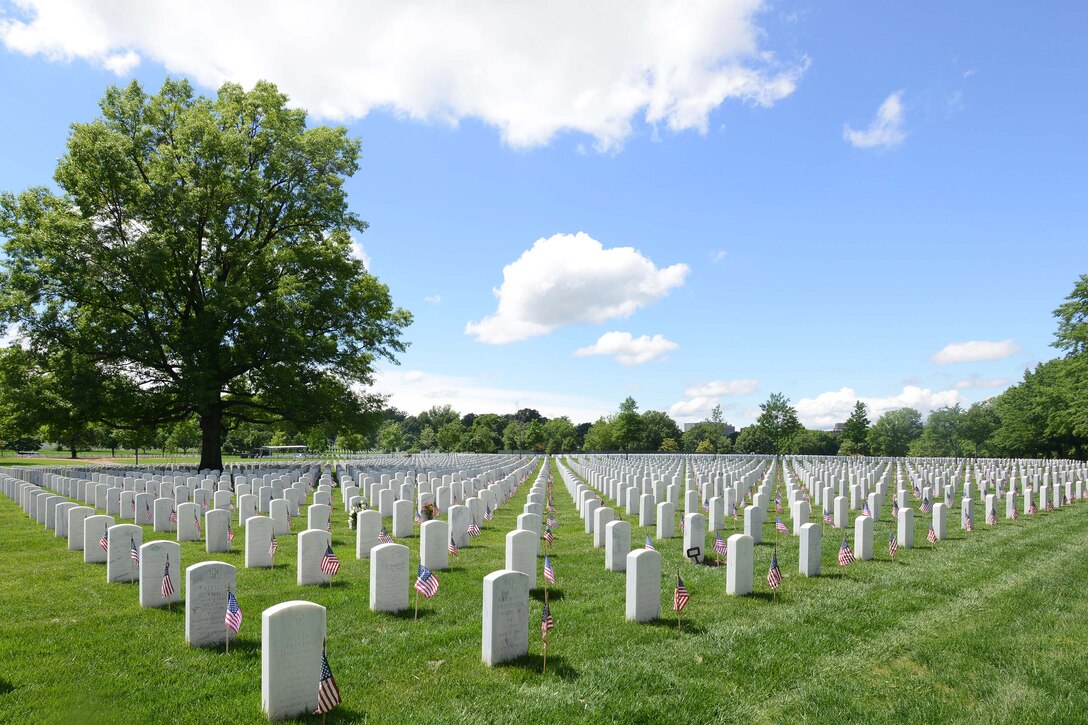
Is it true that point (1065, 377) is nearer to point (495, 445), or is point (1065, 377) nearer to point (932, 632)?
point (932, 632)

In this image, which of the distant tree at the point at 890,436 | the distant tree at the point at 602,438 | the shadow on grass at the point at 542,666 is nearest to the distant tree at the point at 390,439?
the distant tree at the point at 602,438

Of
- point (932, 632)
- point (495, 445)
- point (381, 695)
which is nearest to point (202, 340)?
point (381, 695)

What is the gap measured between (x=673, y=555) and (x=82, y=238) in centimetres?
2692

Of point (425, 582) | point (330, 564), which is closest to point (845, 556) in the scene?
point (425, 582)

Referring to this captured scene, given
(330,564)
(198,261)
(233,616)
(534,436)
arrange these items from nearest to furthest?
1. (233,616)
2. (330,564)
3. (198,261)
4. (534,436)

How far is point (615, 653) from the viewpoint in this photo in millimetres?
6625

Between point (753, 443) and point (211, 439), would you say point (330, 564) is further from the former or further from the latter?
point (753, 443)

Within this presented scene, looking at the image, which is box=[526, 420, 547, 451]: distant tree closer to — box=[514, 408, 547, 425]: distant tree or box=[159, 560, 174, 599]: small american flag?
box=[514, 408, 547, 425]: distant tree

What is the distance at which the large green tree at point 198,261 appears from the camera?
86.6ft

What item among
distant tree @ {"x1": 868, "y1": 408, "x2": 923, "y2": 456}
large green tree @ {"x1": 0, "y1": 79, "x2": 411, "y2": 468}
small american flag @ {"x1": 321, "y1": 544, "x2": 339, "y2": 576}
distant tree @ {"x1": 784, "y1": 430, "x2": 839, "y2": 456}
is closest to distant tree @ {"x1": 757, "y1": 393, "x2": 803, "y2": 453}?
distant tree @ {"x1": 784, "y1": 430, "x2": 839, "y2": 456}

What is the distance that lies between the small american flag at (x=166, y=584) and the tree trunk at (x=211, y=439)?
943 inches

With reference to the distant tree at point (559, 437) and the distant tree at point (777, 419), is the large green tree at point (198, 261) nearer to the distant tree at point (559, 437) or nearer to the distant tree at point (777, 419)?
the distant tree at point (777, 419)

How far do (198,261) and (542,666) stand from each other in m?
28.5

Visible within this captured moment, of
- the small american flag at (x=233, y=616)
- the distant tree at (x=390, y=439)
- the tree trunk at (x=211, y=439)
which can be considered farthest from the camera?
the distant tree at (x=390, y=439)
